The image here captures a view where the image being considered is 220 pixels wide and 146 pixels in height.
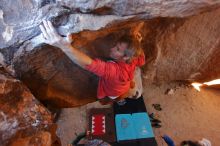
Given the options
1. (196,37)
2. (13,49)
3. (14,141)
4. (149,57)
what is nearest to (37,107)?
(14,141)

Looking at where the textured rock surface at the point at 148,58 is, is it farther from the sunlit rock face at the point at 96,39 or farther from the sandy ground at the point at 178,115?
the sandy ground at the point at 178,115

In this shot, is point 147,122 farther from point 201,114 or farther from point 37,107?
point 37,107

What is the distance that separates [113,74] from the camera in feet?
6.67

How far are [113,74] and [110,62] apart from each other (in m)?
0.08

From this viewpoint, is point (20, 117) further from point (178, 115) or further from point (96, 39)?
point (178, 115)

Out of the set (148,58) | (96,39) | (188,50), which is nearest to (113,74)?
(96,39)

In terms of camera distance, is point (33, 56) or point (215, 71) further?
point (215, 71)

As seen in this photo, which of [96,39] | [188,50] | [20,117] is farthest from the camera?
[188,50]

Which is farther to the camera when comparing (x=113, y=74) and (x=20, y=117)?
(x=113, y=74)

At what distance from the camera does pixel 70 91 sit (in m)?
2.24

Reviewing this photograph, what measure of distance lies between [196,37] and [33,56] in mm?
1252

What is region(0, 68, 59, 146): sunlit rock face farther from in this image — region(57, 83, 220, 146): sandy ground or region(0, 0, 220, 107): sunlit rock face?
region(57, 83, 220, 146): sandy ground

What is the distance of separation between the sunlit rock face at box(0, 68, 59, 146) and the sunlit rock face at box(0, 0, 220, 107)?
0.69 feet

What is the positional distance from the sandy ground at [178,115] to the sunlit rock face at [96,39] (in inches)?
7.1
